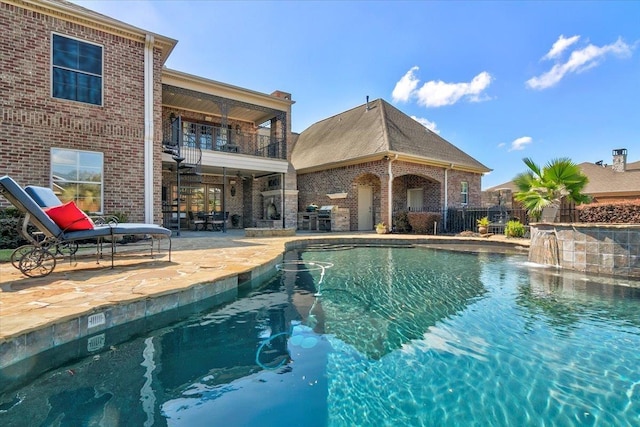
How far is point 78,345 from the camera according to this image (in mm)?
2660

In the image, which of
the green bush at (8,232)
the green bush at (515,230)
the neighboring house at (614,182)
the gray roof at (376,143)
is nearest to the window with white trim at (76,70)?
the green bush at (8,232)

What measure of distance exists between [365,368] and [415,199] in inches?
604

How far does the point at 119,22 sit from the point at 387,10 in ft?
27.0

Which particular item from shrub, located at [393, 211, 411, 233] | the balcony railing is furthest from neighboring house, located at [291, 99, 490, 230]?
the balcony railing

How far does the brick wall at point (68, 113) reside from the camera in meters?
7.66

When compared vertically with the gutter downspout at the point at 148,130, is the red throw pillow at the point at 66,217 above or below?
below

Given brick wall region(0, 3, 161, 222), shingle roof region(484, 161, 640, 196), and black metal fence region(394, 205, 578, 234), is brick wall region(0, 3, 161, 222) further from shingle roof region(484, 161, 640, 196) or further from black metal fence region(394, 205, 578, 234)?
shingle roof region(484, 161, 640, 196)

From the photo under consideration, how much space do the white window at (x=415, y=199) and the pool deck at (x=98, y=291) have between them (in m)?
12.4

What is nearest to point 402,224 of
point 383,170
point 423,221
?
point 423,221

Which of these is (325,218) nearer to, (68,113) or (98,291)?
(68,113)

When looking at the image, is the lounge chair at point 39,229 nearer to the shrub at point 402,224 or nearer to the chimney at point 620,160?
the shrub at point 402,224

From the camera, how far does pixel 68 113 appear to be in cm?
827

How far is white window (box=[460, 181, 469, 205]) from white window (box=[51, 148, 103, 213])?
52.8 feet

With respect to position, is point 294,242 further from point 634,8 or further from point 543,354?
point 634,8
